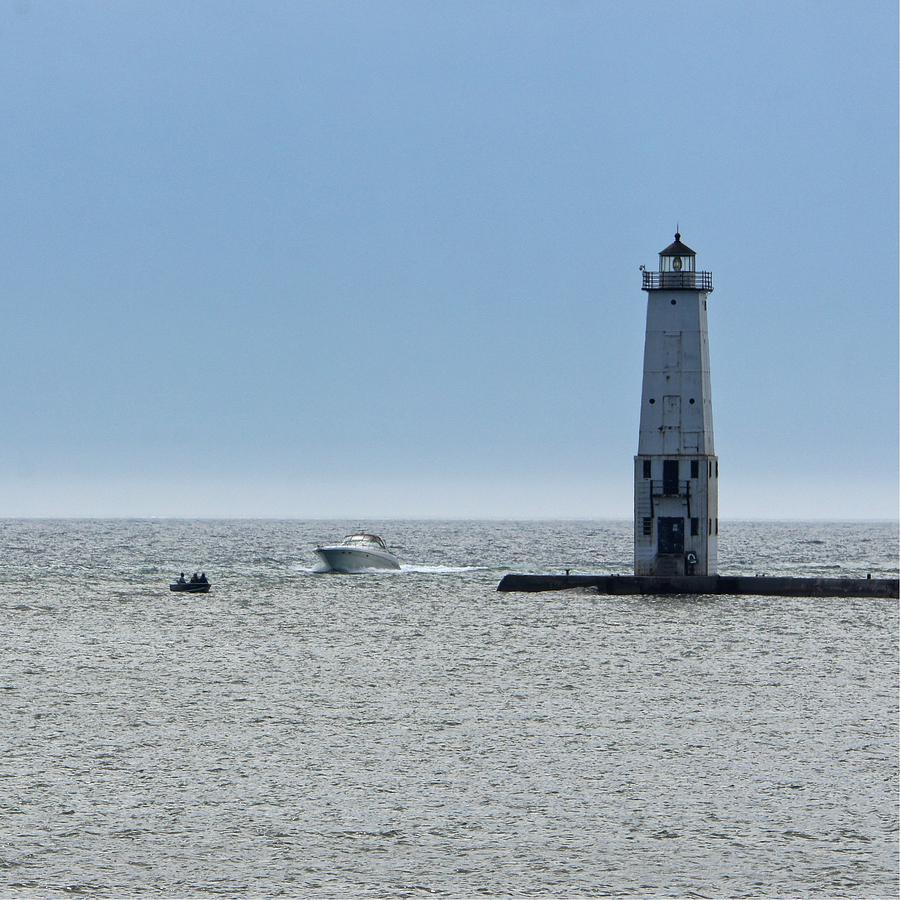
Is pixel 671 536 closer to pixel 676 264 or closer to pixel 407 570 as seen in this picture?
pixel 676 264

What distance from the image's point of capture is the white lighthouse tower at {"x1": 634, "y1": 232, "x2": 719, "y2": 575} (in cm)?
7338

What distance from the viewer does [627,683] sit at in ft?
150

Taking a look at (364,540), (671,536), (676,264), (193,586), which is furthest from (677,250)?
(364,540)

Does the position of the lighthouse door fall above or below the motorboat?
above

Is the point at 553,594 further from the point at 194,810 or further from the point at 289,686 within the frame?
the point at 194,810

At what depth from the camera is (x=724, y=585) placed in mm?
76250

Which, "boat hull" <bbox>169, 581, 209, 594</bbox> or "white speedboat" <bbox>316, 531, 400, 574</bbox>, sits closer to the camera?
"boat hull" <bbox>169, 581, 209, 594</bbox>

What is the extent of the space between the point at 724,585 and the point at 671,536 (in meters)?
4.34

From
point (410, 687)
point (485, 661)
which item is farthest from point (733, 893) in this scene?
point (485, 661)

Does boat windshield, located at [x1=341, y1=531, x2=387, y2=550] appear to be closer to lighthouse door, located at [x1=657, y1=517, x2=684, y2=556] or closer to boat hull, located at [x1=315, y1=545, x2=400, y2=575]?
boat hull, located at [x1=315, y1=545, x2=400, y2=575]

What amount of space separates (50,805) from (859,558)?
4858 inches

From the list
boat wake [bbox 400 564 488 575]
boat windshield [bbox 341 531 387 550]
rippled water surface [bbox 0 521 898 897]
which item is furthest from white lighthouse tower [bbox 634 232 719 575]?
boat windshield [bbox 341 531 387 550]

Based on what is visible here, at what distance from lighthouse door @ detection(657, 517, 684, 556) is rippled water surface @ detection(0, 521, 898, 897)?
7743mm

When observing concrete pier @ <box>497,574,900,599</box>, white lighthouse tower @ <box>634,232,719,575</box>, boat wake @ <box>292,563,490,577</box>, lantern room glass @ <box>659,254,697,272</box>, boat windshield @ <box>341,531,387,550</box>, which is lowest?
boat wake @ <box>292,563,490,577</box>
